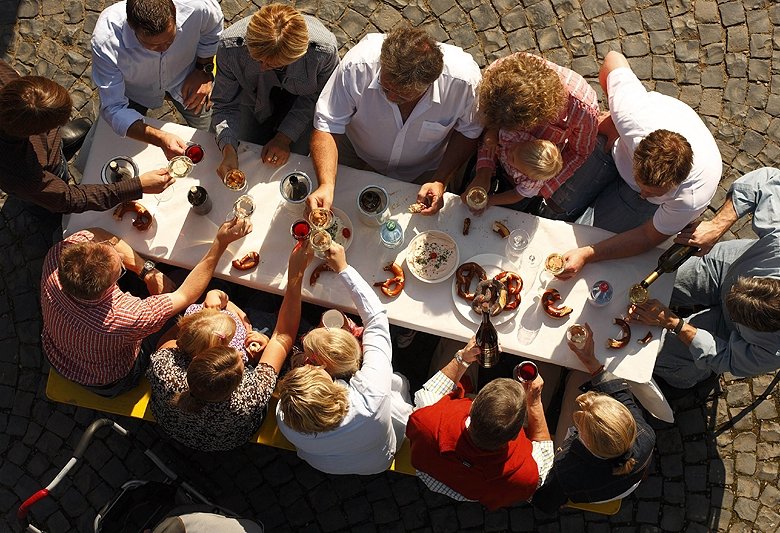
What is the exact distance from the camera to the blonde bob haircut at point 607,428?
14.6 ft

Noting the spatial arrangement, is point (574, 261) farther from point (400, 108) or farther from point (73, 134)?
point (73, 134)

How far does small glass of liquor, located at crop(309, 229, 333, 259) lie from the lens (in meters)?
4.78

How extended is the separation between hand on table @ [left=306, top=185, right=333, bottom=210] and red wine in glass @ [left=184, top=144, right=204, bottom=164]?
957mm

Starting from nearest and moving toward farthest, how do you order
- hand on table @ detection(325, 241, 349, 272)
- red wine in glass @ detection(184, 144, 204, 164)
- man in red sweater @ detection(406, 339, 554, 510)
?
man in red sweater @ detection(406, 339, 554, 510), hand on table @ detection(325, 241, 349, 272), red wine in glass @ detection(184, 144, 204, 164)

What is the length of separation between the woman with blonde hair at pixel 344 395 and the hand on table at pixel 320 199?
429 mm

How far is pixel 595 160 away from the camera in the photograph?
5.80 meters

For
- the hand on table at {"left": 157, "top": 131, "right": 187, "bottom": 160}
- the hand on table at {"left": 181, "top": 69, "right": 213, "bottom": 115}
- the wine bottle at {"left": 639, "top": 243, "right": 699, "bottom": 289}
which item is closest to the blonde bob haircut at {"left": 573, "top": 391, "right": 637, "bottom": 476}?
the wine bottle at {"left": 639, "top": 243, "right": 699, "bottom": 289}

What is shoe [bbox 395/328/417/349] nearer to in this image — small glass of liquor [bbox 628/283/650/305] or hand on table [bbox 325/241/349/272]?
hand on table [bbox 325/241/349/272]

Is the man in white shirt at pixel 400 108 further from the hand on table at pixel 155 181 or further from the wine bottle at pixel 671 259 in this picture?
the wine bottle at pixel 671 259

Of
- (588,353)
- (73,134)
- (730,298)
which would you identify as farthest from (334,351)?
(73,134)

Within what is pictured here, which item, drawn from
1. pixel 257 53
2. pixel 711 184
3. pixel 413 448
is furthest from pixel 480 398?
pixel 257 53

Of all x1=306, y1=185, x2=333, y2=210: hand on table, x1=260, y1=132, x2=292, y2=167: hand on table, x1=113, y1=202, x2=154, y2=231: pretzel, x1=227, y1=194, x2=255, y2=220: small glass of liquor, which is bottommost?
x1=113, y1=202, x2=154, y2=231: pretzel

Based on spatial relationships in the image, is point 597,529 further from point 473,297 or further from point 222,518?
point 222,518

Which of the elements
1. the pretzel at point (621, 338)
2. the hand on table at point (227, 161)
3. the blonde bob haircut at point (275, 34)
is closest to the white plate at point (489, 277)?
the pretzel at point (621, 338)
